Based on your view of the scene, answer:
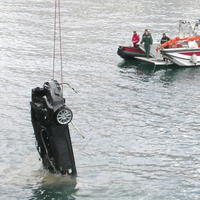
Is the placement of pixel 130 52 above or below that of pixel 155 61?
above

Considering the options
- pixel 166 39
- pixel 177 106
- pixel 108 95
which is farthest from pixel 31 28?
pixel 177 106

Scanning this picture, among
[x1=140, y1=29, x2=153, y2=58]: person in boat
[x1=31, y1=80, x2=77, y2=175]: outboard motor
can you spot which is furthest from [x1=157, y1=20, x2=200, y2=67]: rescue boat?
[x1=31, y1=80, x2=77, y2=175]: outboard motor

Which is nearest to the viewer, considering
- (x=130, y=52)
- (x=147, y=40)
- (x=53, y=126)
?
(x=53, y=126)

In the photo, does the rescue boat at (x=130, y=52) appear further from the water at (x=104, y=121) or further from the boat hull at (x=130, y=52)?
the water at (x=104, y=121)

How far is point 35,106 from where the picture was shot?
17.1 m

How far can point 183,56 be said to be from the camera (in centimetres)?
3503

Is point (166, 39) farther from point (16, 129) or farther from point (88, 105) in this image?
point (16, 129)

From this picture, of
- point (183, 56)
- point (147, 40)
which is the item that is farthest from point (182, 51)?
point (147, 40)

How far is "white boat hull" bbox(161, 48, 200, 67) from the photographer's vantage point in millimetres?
34562

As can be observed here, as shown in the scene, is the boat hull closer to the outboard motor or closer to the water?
the water

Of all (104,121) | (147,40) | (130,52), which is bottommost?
(104,121)

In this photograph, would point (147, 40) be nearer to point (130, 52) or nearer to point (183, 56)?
point (130, 52)

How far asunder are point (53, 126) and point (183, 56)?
65.9 ft

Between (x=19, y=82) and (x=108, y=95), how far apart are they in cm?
581
